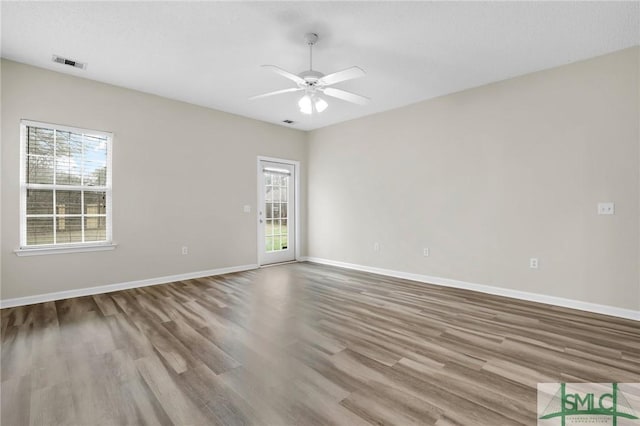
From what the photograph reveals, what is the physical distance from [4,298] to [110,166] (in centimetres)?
190

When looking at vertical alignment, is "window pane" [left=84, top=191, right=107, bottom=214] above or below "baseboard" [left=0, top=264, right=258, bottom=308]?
above

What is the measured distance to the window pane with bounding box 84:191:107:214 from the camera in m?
4.00

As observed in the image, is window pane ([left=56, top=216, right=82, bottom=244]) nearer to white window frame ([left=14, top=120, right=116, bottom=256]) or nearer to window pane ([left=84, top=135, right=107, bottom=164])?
white window frame ([left=14, top=120, right=116, bottom=256])

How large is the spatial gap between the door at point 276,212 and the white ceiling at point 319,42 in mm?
2196

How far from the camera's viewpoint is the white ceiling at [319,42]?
8.34ft

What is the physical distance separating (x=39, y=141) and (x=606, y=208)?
6541mm

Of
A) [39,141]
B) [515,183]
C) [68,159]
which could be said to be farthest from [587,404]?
[39,141]

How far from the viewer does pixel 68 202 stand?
3.87m

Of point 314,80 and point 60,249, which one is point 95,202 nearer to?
point 60,249

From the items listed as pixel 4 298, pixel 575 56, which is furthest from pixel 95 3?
pixel 575 56

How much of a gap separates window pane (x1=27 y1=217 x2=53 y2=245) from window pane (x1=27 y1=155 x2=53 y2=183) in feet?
1.55

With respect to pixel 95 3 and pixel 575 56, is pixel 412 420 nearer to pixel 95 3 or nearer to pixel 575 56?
pixel 95 3

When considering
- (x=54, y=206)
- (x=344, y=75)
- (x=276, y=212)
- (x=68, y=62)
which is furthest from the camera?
(x=276, y=212)

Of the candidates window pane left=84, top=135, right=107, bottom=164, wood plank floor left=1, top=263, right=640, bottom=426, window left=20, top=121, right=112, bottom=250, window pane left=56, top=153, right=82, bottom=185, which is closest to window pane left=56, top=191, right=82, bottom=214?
window left=20, top=121, right=112, bottom=250
